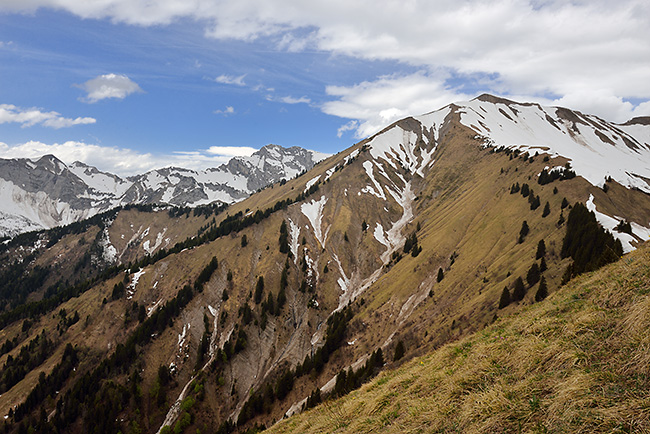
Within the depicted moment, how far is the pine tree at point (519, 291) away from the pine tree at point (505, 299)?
3.08 feet

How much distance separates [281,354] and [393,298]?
137 feet

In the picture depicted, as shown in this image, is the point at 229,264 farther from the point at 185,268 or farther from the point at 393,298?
the point at 393,298

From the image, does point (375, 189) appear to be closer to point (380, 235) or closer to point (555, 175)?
point (380, 235)

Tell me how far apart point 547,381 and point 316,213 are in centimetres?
16360

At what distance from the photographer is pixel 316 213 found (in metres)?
172

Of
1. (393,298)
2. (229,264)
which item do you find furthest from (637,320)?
(229,264)

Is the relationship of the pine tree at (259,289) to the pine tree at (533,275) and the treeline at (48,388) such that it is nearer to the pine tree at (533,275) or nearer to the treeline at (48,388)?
the treeline at (48,388)

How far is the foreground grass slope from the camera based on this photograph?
719cm

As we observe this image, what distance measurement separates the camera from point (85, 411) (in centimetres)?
8444

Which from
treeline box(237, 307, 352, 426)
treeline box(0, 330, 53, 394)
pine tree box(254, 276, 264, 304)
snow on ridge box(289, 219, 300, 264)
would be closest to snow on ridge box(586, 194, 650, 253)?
treeline box(237, 307, 352, 426)

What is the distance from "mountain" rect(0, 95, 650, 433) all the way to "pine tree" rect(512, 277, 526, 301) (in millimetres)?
257

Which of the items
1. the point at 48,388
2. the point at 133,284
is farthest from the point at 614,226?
the point at 133,284

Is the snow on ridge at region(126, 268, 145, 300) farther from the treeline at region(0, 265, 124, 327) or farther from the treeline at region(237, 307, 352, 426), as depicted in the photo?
the treeline at region(237, 307, 352, 426)

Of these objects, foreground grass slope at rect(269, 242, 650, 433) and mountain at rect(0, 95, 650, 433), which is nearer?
foreground grass slope at rect(269, 242, 650, 433)
